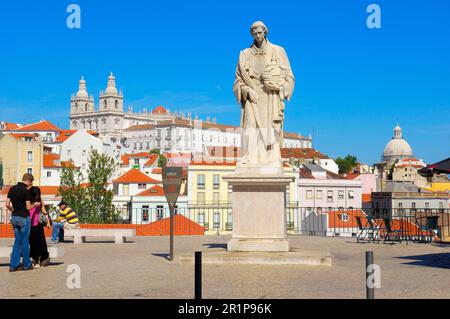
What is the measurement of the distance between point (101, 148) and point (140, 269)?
345 ft

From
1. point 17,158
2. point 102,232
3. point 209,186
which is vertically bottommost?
point 102,232

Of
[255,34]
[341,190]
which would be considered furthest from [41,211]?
[341,190]

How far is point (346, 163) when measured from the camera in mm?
161250

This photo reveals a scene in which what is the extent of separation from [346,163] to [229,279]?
155 metres

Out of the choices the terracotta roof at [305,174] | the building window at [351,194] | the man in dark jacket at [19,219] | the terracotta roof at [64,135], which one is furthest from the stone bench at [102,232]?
the terracotta roof at [64,135]

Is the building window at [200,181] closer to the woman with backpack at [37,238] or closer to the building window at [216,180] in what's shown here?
the building window at [216,180]

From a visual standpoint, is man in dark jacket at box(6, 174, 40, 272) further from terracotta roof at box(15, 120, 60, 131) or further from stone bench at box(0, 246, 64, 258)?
terracotta roof at box(15, 120, 60, 131)

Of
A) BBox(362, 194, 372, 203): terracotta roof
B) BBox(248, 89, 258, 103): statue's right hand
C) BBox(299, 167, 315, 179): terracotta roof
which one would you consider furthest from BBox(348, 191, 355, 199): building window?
BBox(248, 89, 258, 103): statue's right hand

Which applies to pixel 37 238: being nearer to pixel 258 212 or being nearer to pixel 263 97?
pixel 258 212

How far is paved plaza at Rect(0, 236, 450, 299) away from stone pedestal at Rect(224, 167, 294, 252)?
919mm

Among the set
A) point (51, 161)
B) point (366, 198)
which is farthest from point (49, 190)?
point (366, 198)

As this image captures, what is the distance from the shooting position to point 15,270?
1162 centimetres

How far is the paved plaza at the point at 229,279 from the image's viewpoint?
28.1 feet
